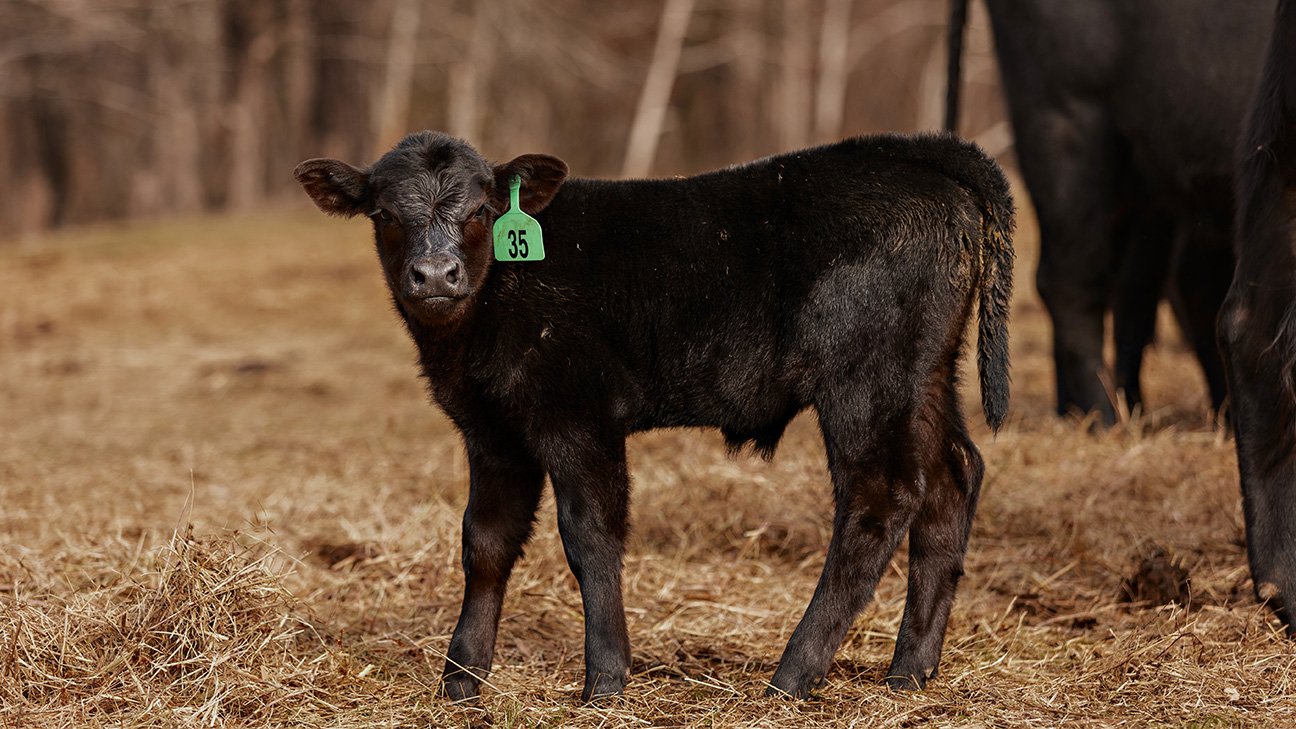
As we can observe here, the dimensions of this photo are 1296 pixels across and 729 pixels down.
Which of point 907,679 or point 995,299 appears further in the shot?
point 995,299

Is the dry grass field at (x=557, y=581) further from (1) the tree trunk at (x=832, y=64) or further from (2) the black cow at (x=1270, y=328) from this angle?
(1) the tree trunk at (x=832, y=64)

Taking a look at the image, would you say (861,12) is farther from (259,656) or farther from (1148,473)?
(259,656)

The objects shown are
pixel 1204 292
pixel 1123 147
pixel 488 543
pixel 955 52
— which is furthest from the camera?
pixel 955 52

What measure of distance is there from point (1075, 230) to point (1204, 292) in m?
0.90

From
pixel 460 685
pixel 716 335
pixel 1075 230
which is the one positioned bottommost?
pixel 460 685

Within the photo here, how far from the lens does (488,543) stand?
3.83m

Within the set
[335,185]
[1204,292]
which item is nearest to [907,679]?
[335,185]

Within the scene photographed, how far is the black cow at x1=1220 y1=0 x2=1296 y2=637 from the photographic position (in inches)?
155

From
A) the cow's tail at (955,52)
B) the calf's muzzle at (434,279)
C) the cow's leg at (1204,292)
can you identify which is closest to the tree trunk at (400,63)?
the cow's tail at (955,52)

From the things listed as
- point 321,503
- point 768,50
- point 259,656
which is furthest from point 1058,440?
point 768,50

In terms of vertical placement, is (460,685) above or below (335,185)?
below

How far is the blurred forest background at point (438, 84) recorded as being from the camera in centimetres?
2131

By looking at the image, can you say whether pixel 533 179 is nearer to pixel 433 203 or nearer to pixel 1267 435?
pixel 433 203

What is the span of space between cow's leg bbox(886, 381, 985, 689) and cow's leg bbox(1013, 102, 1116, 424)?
3020 millimetres
